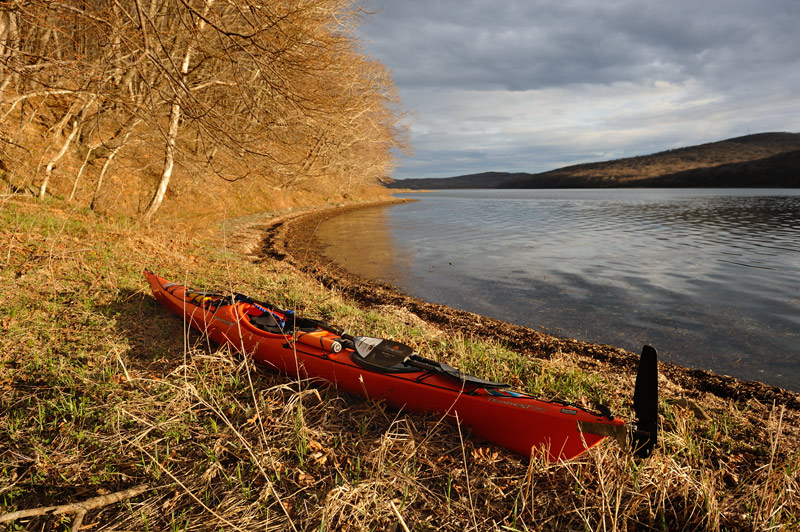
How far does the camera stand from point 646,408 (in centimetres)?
264

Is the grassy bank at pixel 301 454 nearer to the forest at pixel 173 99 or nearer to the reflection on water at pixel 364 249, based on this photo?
the forest at pixel 173 99

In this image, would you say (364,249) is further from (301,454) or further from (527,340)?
(301,454)

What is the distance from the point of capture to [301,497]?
97.0 inches

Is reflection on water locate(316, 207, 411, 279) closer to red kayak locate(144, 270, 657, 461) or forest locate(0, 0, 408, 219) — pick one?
forest locate(0, 0, 408, 219)

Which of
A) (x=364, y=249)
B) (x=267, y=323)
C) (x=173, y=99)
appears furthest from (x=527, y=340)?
(x=364, y=249)

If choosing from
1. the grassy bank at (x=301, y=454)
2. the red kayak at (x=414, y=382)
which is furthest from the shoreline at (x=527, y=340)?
the red kayak at (x=414, y=382)

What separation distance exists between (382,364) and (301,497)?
1236 mm

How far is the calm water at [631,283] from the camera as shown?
6.61 m

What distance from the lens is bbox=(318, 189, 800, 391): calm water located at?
6.61m

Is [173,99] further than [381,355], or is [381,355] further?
[173,99]

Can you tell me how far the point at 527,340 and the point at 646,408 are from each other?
3.64 metres

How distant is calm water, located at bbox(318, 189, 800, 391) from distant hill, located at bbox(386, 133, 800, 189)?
9417 centimetres

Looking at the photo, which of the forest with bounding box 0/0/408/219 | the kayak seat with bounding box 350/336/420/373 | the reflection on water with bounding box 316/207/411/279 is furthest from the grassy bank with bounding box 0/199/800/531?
the reflection on water with bounding box 316/207/411/279

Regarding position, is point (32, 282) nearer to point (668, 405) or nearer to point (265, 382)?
point (265, 382)
